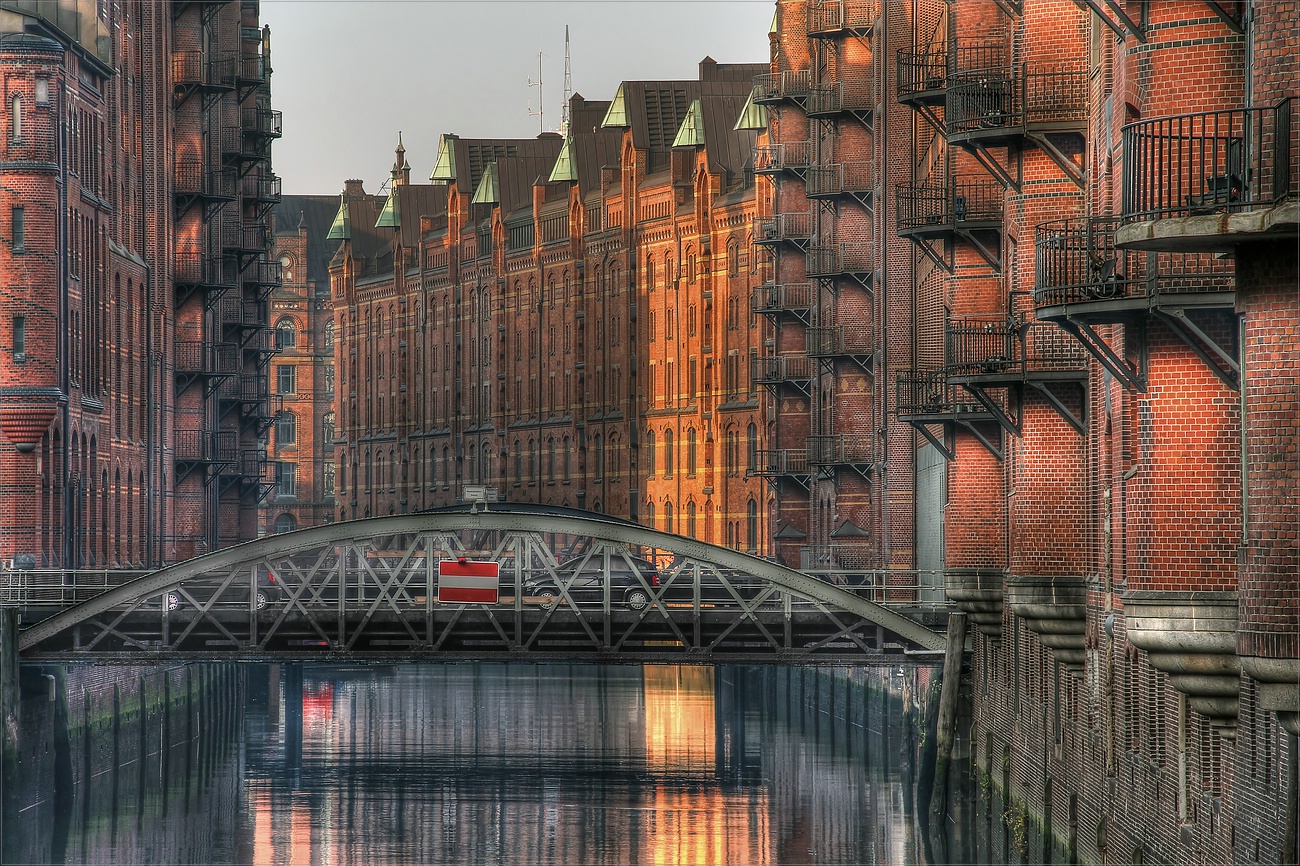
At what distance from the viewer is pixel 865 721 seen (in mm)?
63406

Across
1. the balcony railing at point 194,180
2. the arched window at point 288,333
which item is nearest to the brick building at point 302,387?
the arched window at point 288,333

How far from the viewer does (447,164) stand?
139m

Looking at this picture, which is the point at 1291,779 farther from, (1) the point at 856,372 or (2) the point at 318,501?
(2) the point at 318,501

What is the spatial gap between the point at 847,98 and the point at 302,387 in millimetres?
92345

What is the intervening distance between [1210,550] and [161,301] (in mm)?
52616

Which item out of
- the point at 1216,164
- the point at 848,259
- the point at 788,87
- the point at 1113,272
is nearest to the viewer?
→ the point at 1216,164

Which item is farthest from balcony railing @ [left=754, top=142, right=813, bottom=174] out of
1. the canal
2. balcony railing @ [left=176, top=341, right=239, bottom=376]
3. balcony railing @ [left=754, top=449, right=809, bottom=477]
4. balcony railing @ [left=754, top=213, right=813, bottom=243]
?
balcony railing @ [left=176, top=341, right=239, bottom=376]

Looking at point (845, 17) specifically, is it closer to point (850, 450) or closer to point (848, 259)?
point (848, 259)

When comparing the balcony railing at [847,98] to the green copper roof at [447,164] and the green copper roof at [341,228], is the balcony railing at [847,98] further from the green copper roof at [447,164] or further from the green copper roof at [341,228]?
the green copper roof at [341,228]

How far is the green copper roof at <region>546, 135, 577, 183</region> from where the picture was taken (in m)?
122

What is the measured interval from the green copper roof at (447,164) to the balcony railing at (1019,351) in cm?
9997

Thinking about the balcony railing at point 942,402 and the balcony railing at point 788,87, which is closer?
the balcony railing at point 942,402

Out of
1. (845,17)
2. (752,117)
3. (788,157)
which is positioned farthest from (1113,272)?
(752,117)

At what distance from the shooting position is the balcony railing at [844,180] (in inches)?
2611
